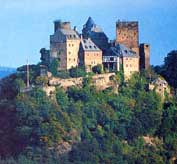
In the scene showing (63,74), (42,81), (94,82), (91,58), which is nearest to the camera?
(42,81)

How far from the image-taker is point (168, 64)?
3941 cm

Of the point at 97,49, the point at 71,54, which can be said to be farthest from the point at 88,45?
the point at 71,54

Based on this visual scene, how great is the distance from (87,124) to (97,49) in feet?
6.40

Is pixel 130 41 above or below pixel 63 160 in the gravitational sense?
above

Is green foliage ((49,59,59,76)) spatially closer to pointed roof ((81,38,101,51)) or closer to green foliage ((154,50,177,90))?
pointed roof ((81,38,101,51))

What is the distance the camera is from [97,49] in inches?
1494

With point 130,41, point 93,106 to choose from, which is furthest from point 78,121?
point 130,41

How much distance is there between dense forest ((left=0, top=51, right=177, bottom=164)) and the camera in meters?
36.3

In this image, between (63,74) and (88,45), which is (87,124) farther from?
(88,45)

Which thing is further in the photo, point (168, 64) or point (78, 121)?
point (168, 64)

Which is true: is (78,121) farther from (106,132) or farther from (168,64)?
(168,64)

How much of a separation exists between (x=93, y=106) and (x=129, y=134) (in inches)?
42.0

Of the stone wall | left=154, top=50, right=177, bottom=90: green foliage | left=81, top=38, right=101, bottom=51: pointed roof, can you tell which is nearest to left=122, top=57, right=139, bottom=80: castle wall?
the stone wall

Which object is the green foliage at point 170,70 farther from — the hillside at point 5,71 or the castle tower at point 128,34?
the hillside at point 5,71
